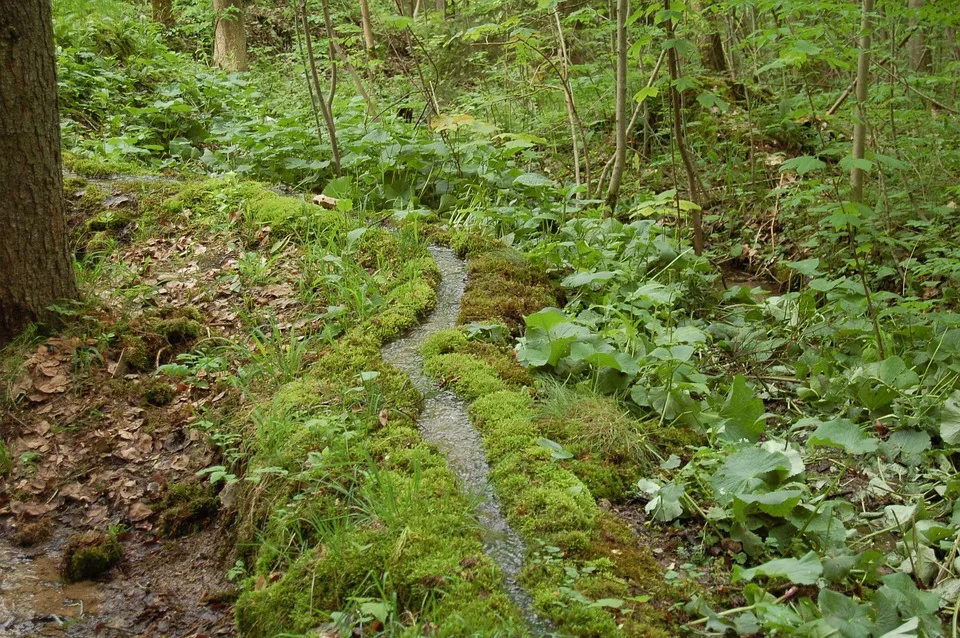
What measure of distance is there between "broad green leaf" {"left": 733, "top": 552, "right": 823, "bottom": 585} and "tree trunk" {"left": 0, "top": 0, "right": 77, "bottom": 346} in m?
4.11

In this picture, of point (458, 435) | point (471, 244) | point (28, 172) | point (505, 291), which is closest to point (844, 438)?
point (458, 435)

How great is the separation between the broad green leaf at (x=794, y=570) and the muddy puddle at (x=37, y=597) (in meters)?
2.58

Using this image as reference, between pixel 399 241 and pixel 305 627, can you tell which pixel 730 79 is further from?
pixel 305 627

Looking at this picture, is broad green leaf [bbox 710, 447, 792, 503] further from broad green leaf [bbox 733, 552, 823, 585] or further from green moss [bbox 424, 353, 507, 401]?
green moss [bbox 424, 353, 507, 401]

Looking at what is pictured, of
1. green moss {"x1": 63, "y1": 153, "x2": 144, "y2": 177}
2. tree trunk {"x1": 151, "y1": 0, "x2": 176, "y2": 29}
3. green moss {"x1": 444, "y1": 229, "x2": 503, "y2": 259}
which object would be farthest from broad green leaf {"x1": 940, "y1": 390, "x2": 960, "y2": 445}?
tree trunk {"x1": 151, "y1": 0, "x2": 176, "y2": 29}

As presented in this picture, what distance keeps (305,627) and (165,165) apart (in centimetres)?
587

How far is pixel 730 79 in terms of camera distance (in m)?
9.09

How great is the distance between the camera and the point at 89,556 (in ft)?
10.1

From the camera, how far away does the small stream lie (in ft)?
8.38

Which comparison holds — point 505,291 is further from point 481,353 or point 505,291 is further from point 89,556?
point 89,556

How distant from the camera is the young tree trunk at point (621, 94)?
539 cm

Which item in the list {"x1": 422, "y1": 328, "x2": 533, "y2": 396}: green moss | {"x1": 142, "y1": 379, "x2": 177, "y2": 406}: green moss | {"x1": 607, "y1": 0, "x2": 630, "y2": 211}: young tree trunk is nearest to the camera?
{"x1": 422, "y1": 328, "x2": 533, "y2": 396}: green moss

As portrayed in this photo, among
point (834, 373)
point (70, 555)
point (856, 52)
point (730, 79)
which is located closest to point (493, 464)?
point (70, 555)

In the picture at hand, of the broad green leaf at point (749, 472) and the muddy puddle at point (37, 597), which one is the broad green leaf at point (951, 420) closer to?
the broad green leaf at point (749, 472)
